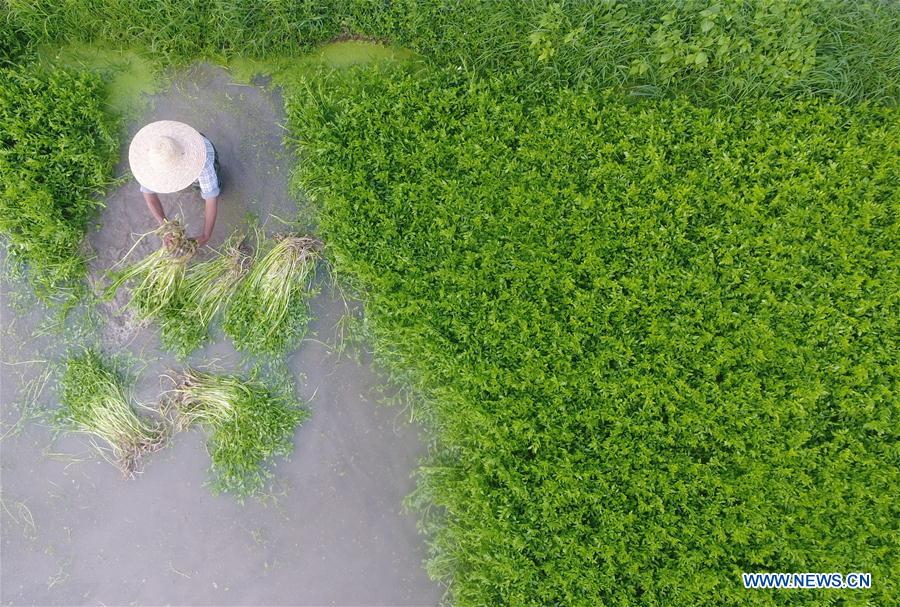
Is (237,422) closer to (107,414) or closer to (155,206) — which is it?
(107,414)

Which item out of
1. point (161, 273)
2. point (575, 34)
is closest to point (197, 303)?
point (161, 273)

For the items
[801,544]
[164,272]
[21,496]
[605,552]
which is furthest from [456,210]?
[21,496]

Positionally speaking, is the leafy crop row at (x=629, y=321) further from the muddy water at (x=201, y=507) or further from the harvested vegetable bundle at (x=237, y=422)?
the harvested vegetable bundle at (x=237, y=422)

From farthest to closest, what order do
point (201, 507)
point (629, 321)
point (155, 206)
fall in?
point (201, 507)
point (155, 206)
point (629, 321)

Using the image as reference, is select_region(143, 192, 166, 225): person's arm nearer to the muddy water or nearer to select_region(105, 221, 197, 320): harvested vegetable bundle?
select_region(105, 221, 197, 320): harvested vegetable bundle

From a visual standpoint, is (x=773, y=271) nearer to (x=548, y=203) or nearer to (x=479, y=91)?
(x=548, y=203)

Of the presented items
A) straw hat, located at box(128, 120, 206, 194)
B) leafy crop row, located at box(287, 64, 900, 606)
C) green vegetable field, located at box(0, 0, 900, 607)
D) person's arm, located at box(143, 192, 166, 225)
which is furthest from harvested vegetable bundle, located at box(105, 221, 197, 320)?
leafy crop row, located at box(287, 64, 900, 606)
